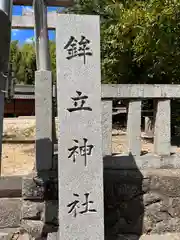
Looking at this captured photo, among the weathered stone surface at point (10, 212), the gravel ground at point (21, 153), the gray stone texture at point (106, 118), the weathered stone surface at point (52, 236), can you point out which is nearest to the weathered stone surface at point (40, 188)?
the weathered stone surface at point (10, 212)

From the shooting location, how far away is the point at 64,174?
10.0 feet

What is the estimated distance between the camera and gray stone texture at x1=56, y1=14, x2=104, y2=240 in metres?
3.07

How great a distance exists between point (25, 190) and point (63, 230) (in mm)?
691

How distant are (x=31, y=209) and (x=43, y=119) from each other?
0.93 meters

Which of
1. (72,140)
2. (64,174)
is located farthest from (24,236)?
(72,140)

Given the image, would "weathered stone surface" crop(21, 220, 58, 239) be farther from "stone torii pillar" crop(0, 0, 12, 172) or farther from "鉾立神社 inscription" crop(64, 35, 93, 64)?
"鉾立神社 inscription" crop(64, 35, 93, 64)

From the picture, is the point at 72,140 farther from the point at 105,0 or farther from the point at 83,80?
the point at 105,0

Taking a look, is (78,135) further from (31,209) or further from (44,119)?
(31,209)

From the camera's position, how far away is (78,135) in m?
3.08

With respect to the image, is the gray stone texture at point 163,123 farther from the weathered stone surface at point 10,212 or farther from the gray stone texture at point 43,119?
the weathered stone surface at point 10,212

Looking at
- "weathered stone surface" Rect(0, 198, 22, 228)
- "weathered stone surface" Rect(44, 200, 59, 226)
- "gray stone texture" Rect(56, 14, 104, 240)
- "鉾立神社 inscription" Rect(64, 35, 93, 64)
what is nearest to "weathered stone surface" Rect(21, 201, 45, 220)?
"weathered stone surface" Rect(44, 200, 59, 226)

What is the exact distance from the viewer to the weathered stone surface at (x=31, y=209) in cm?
358

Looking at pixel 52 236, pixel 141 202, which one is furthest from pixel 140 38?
pixel 52 236

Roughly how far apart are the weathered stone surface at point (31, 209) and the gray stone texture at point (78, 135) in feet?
1.89
